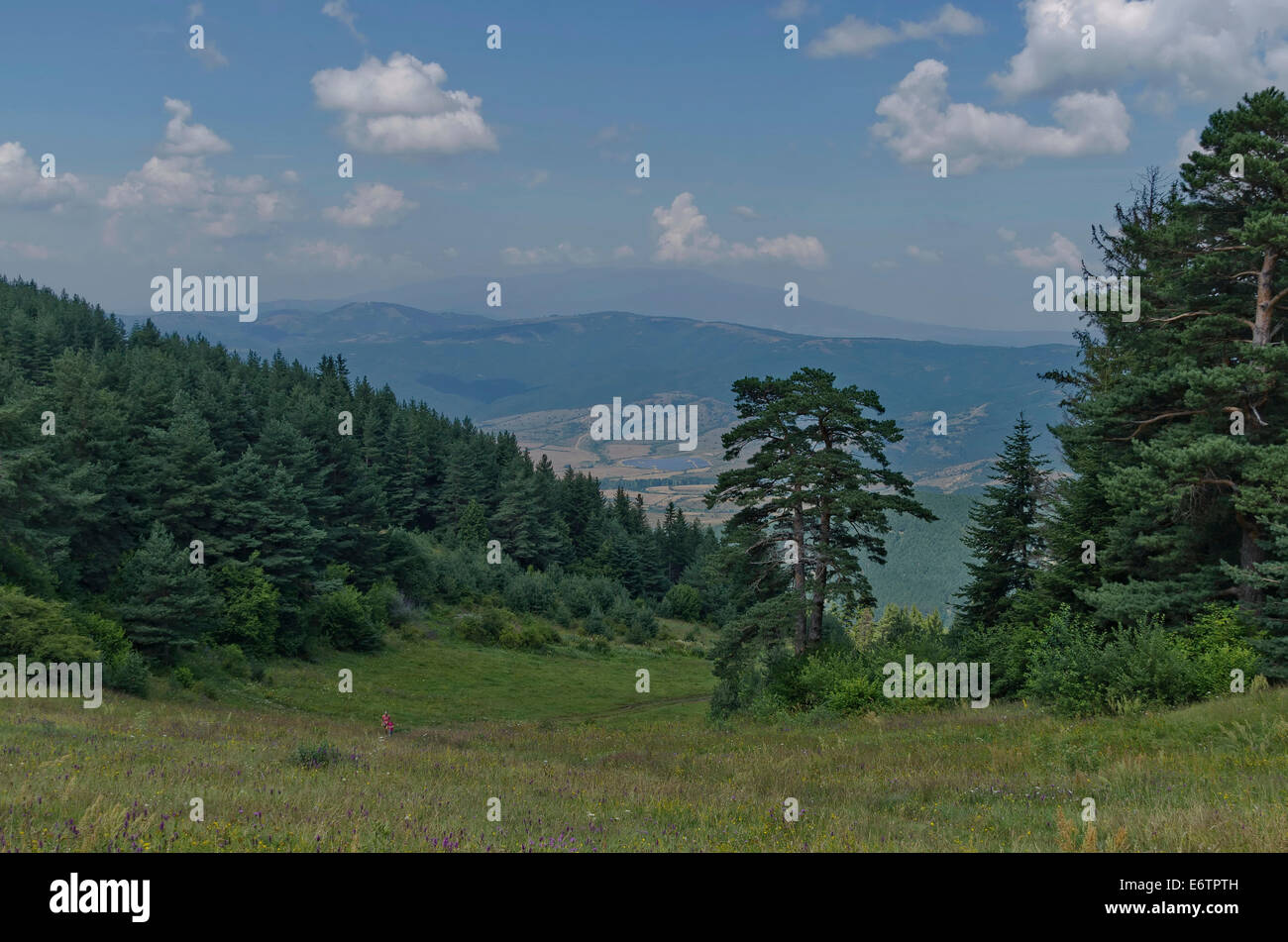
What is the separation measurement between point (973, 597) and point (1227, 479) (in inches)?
765

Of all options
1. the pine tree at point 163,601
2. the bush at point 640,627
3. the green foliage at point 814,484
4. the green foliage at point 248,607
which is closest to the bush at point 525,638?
the bush at point 640,627

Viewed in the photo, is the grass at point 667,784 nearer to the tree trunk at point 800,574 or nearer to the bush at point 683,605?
the tree trunk at point 800,574

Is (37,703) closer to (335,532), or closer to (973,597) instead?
(973,597)

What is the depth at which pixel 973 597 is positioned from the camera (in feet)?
131

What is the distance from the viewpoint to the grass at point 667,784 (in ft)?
24.4

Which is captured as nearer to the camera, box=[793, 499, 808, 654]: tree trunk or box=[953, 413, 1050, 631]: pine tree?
box=[793, 499, 808, 654]: tree trunk

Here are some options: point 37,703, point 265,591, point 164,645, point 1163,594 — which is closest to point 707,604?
point 265,591

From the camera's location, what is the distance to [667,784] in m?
12.9
